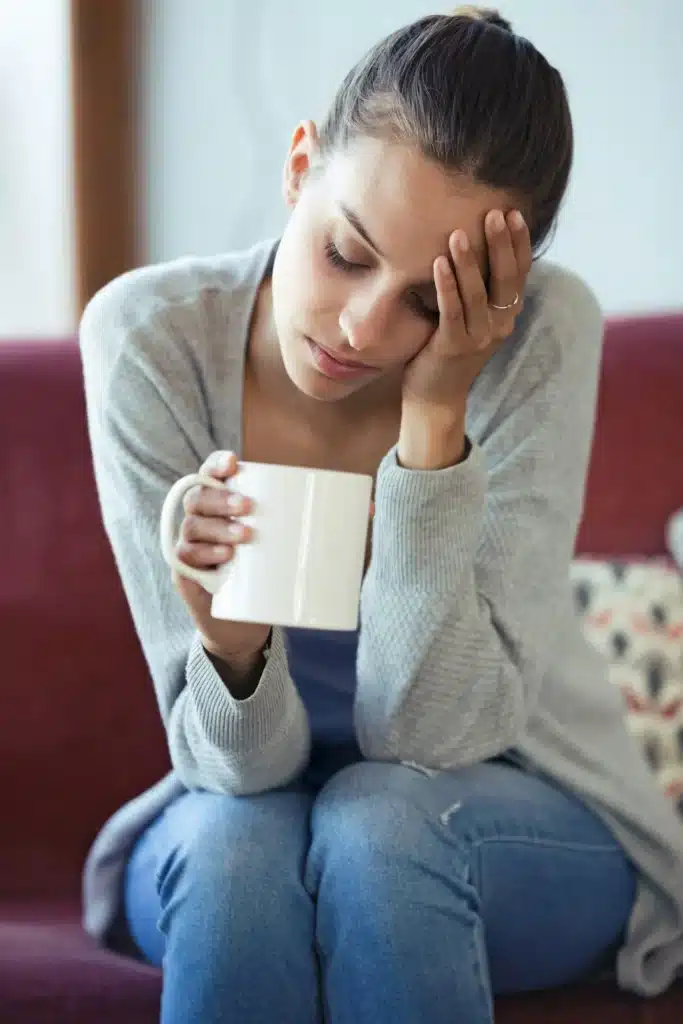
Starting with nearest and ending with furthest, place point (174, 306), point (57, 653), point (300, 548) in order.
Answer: point (300, 548)
point (174, 306)
point (57, 653)

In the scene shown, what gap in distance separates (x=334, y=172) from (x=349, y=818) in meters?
0.48

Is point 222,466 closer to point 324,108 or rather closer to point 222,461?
point 222,461

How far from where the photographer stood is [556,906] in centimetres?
98

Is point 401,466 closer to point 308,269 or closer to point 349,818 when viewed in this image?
point 308,269

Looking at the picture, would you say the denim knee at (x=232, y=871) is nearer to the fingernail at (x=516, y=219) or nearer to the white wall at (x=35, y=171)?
the fingernail at (x=516, y=219)

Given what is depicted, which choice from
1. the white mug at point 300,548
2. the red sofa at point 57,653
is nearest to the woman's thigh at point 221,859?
the white mug at point 300,548

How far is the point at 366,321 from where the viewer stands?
856mm

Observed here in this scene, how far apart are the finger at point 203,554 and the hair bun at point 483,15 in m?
0.46

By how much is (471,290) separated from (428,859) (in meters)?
0.42

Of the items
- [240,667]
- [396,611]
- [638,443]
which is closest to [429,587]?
[396,611]

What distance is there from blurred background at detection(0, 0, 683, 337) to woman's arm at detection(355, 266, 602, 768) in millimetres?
727

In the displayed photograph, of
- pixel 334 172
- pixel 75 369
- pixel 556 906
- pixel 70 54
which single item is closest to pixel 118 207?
pixel 70 54

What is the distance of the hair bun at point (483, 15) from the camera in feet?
3.02

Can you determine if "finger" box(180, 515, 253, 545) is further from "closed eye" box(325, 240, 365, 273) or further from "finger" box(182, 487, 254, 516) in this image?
"closed eye" box(325, 240, 365, 273)
